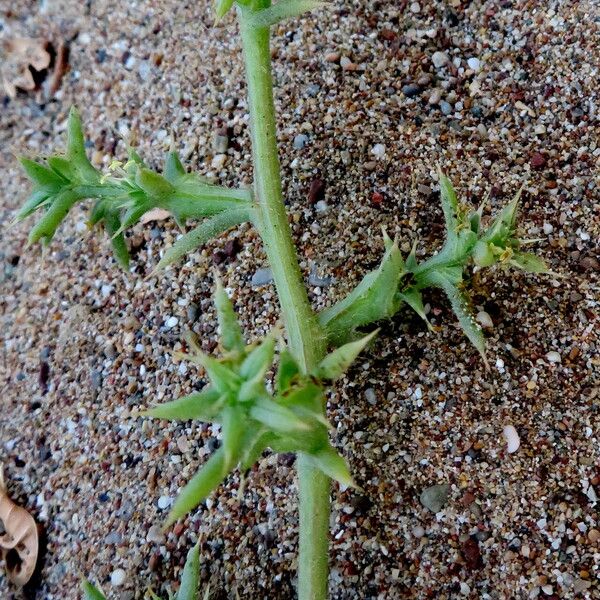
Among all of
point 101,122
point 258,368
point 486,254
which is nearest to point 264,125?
point 486,254

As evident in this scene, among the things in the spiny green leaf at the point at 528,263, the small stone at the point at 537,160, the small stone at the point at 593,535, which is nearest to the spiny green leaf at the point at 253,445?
the spiny green leaf at the point at 528,263

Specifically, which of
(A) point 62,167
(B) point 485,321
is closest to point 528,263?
(B) point 485,321

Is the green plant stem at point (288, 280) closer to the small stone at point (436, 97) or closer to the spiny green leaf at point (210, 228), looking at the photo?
the spiny green leaf at point (210, 228)

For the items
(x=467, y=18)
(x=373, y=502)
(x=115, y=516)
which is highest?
(x=467, y=18)

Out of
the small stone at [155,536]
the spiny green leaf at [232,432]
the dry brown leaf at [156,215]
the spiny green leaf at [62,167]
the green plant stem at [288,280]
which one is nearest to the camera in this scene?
the spiny green leaf at [232,432]

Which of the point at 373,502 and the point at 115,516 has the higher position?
the point at 115,516

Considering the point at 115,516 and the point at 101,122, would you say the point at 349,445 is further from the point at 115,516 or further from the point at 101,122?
the point at 101,122
